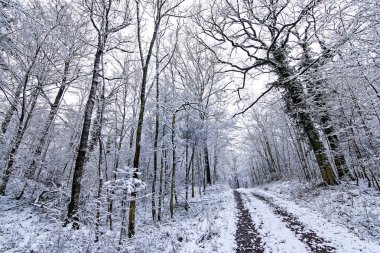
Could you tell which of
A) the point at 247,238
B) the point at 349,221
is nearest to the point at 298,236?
the point at 247,238

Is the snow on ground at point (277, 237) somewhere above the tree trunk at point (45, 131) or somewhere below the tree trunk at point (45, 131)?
below

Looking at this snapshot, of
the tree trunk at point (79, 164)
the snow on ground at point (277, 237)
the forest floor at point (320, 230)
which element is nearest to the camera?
the forest floor at point (320, 230)

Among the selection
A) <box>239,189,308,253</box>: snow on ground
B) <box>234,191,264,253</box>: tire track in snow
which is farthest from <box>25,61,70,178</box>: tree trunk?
<box>239,189,308,253</box>: snow on ground

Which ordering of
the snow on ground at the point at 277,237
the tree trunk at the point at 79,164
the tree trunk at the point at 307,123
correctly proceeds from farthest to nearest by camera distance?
the tree trunk at the point at 307,123 < the tree trunk at the point at 79,164 < the snow on ground at the point at 277,237

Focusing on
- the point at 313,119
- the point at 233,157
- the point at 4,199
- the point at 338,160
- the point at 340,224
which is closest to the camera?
the point at 340,224

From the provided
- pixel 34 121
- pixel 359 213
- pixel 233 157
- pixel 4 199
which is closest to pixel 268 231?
pixel 359 213

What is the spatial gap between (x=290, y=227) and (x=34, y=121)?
1727cm

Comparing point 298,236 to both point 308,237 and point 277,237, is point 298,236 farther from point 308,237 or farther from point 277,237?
point 277,237

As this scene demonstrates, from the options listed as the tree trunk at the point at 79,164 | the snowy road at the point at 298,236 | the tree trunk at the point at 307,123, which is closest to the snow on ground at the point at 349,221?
the snowy road at the point at 298,236

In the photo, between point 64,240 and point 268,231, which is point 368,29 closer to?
point 268,231

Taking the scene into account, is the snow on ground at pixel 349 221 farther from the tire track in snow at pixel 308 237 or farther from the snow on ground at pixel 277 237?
the snow on ground at pixel 277 237

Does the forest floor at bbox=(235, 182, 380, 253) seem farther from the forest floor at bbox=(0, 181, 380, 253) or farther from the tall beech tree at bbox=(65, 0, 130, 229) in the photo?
the tall beech tree at bbox=(65, 0, 130, 229)

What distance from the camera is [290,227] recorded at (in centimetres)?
571

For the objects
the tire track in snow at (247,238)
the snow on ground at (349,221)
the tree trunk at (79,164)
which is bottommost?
the tire track in snow at (247,238)
